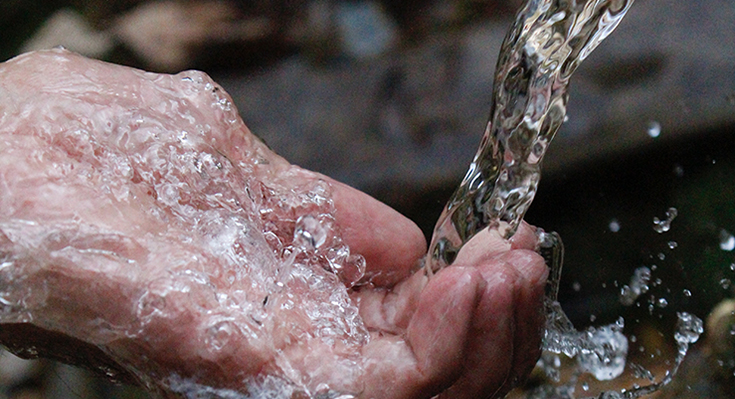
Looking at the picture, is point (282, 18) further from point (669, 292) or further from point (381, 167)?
point (669, 292)

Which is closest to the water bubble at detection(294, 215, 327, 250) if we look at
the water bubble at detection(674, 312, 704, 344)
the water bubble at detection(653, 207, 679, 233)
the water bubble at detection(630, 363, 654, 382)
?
the water bubble at detection(630, 363, 654, 382)

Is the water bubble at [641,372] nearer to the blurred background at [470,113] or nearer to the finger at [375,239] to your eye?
the blurred background at [470,113]

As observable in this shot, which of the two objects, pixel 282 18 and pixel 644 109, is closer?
pixel 644 109

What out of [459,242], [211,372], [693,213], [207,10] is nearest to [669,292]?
[693,213]

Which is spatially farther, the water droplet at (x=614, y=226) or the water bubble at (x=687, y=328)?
the water droplet at (x=614, y=226)

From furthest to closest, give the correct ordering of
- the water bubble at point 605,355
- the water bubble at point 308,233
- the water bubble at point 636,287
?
the water bubble at point 636,287, the water bubble at point 605,355, the water bubble at point 308,233

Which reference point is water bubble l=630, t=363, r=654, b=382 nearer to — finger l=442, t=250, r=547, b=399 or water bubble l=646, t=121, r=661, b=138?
water bubble l=646, t=121, r=661, b=138

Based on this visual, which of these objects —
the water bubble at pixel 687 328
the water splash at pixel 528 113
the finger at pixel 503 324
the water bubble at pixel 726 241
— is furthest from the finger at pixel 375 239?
the water bubble at pixel 726 241
